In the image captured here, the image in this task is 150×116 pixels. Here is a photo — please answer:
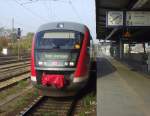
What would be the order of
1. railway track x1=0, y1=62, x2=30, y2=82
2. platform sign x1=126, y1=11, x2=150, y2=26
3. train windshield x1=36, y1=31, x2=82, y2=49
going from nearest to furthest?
train windshield x1=36, y1=31, x2=82, y2=49
railway track x1=0, y1=62, x2=30, y2=82
platform sign x1=126, y1=11, x2=150, y2=26

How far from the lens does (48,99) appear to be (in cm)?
1288

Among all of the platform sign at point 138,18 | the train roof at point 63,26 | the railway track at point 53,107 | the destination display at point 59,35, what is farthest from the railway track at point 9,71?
the platform sign at point 138,18

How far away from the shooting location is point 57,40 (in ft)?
40.7

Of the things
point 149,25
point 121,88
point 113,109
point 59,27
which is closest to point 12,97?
point 59,27

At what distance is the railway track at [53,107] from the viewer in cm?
1030

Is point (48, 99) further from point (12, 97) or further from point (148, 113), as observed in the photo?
point (148, 113)

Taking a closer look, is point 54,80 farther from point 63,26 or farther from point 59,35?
point 63,26

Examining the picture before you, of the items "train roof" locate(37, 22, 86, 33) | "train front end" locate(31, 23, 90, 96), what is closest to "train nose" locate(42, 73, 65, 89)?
"train front end" locate(31, 23, 90, 96)

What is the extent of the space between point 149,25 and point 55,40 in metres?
10.7

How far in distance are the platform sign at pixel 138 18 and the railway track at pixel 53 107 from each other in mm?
10110

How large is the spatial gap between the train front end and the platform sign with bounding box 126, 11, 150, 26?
9.33 metres

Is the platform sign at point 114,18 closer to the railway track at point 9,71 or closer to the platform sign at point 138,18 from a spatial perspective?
the platform sign at point 138,18

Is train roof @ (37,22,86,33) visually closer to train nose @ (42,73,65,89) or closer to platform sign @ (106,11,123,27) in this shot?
train nose @ (42,73,65,89)

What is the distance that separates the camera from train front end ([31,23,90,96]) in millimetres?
11609
